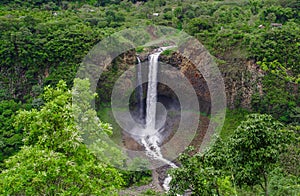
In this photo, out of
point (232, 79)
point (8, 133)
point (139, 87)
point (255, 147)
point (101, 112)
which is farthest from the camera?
point (139, 87)

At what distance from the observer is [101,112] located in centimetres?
2181

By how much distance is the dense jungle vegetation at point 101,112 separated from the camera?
6305 mm

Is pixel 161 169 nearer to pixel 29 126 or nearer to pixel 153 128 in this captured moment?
pixel 153 128

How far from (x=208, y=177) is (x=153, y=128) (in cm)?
1515

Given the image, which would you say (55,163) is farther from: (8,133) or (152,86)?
(152,86)

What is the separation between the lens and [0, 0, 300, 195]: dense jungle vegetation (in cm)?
630

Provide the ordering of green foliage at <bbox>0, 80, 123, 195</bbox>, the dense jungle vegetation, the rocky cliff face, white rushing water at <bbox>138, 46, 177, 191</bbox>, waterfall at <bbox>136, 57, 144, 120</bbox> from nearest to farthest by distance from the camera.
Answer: green foliage at <bbox>0, 80, 123, 195</bbox>
the dense jungle vegetation
the rocky cliff face
white rushing water at <bbox>138, 46, 177, 191</bbox>
waterfall at <bbox>136, 57, 144, 120</bbox>

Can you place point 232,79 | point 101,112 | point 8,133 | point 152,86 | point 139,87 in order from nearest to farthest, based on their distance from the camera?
1. point 8,133
2. point 232,79
3. point 101,112
4. point 152,86
5. point 139,87

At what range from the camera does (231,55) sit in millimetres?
21484

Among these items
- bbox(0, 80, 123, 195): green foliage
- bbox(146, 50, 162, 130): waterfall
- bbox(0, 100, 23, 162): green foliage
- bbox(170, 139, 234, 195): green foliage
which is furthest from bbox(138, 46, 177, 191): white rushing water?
bbox(170, 139, 234, 195): green foliage

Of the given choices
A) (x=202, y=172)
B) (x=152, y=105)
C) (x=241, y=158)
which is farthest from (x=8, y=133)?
(x=241, y=158)

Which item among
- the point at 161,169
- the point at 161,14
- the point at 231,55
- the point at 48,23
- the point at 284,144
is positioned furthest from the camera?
the point at 161,14

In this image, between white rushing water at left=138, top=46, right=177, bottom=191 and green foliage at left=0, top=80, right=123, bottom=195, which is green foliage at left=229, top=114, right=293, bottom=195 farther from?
white rushing water at left=138, top=46, right=177, bottom=191

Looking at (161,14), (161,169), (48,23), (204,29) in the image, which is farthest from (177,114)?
(161,14)
